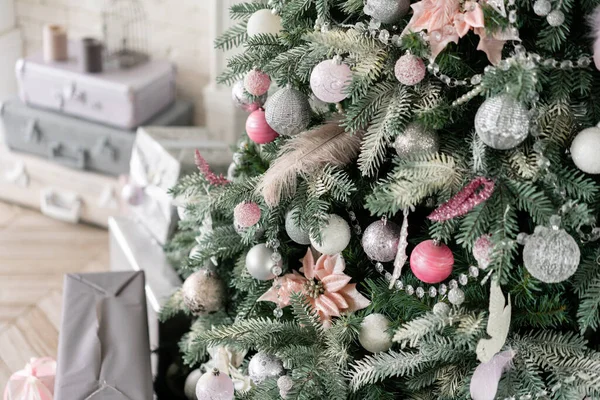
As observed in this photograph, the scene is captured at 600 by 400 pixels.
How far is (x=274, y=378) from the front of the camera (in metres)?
1.08

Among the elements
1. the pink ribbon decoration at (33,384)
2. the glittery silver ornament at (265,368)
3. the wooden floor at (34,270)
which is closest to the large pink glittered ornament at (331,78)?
the glittery silver ornament at (265,368)

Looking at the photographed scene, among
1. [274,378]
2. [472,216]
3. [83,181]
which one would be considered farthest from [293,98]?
[83,181]

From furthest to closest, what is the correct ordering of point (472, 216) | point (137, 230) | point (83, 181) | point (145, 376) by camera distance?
point (83, 181), point (137, 230), point (145, 376), point (472, 216)

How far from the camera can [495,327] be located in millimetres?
903

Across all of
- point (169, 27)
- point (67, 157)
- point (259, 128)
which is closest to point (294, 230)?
point (259, 128)

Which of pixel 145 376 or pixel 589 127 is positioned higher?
pixel 589 127

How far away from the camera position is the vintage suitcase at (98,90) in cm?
211

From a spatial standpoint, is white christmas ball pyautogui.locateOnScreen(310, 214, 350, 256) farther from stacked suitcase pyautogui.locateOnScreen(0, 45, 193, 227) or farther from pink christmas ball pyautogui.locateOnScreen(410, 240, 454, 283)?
stacked suitcase pyautogui.locateOnScreen(0, 45, 193, 227)

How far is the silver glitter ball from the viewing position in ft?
2.70

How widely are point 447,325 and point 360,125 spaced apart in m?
0.29

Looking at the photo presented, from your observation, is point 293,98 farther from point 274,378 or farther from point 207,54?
point 207,54

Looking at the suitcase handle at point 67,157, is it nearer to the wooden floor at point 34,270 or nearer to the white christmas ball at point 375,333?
the wooden floor at point 34,270

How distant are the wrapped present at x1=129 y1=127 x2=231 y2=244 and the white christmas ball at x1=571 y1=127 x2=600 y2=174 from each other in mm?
866

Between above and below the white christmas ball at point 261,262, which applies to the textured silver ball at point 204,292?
below
